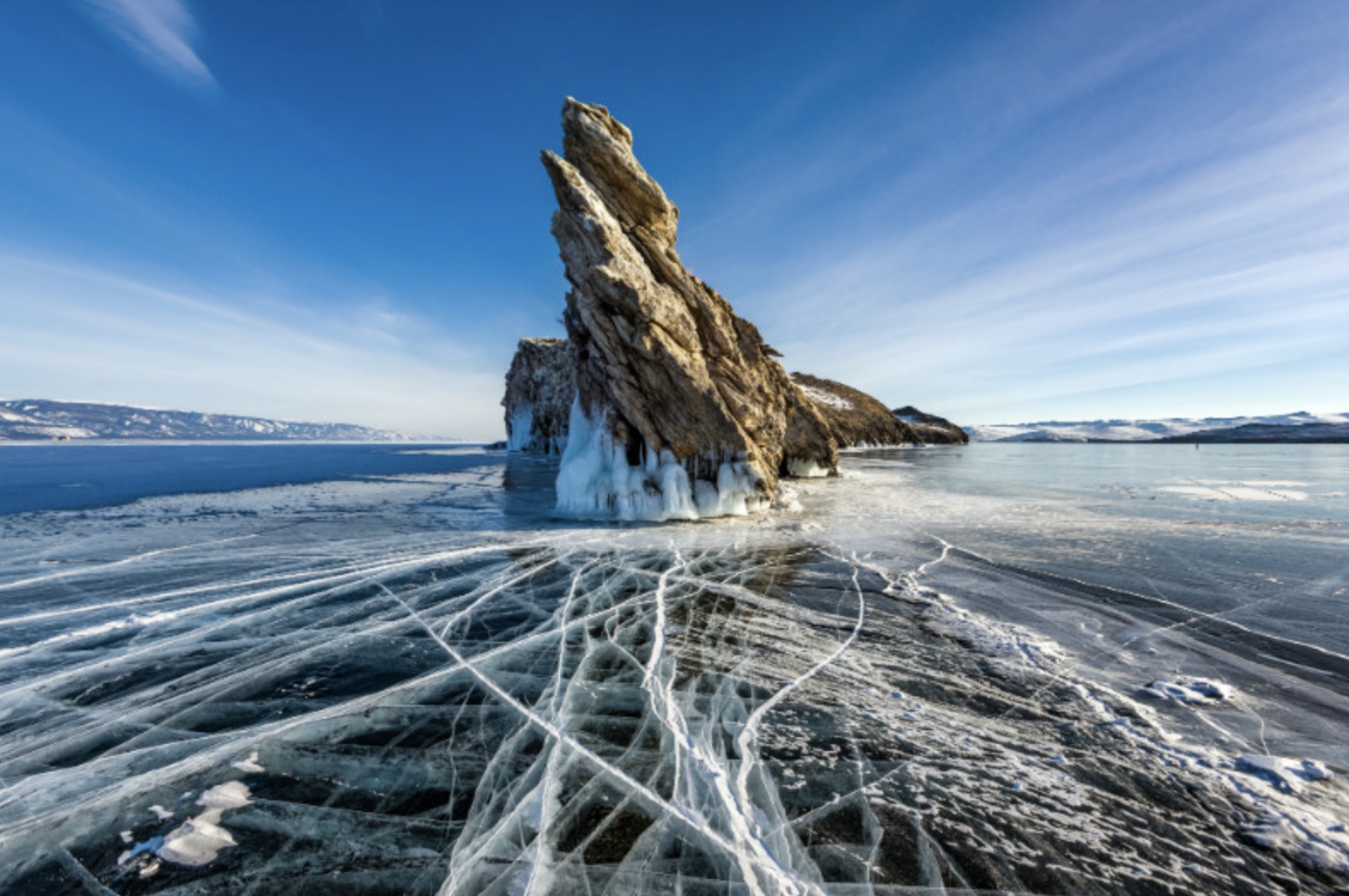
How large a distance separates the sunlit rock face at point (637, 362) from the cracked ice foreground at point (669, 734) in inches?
327

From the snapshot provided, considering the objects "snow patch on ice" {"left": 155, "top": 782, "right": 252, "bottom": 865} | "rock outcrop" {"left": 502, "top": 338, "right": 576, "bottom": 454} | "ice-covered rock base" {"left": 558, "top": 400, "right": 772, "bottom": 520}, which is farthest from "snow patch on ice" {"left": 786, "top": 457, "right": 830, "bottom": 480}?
"snow patch on ice" {"left": 155, "top": 782, "right": 252, "bottom": 865}

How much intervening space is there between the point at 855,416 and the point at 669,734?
9613 centimetres

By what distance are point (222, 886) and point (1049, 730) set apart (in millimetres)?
6930

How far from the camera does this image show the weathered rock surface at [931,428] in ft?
396

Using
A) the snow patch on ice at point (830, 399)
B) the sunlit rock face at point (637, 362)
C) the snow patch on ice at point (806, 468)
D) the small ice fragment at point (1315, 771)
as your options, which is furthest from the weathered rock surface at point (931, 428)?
the small ice fragment at point (1315, 771)

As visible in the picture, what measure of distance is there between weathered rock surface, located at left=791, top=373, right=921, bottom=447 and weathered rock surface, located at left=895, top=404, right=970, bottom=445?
8859 mm

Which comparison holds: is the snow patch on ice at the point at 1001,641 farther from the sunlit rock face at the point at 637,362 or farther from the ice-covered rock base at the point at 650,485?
the sunlit rock face at the point at 637,362

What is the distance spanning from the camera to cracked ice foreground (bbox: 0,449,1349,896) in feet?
10.8

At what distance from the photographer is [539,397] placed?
236 feet

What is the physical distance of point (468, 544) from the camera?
14188 mm

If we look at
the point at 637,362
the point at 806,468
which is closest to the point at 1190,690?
the point at 637,362

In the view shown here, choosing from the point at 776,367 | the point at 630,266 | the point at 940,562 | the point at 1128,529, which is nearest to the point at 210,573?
the point at 630,266

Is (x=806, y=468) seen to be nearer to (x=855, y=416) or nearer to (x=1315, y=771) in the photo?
(x=1315, y=771)

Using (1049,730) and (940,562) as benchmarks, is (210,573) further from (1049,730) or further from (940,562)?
(940,562)
